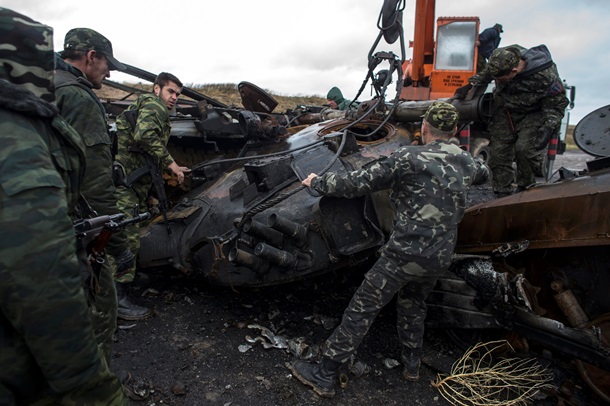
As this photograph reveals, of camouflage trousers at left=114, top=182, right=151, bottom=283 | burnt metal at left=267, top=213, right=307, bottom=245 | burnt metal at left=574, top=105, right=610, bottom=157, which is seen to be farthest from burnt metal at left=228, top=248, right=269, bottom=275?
burnt metal at left=574, top=105, right=610, bottom=157

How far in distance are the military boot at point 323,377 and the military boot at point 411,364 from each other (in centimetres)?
51

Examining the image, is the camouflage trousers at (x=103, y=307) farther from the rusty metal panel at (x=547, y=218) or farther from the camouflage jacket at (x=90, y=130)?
the rusty metal panel at (x=547, y=218)

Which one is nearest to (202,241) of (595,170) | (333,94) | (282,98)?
(595,170)

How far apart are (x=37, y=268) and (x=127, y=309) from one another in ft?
9.03

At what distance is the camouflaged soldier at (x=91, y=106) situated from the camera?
114 inches

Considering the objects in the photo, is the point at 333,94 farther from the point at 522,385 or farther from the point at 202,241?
the point at 522,385

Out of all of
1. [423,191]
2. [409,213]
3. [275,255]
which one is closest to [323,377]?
[275,255]

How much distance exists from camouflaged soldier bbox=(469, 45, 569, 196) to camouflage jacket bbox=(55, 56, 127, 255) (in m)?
3.61

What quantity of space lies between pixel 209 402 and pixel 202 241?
4.02 feet

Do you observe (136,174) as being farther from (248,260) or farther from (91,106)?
(248,260)

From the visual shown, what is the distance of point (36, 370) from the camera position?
1.50 meters

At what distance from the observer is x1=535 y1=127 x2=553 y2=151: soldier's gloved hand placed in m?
5.01

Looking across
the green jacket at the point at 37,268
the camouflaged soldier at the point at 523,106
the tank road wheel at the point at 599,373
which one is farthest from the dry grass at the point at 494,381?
the green jacket at the point at 37,268

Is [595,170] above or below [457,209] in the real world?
above
